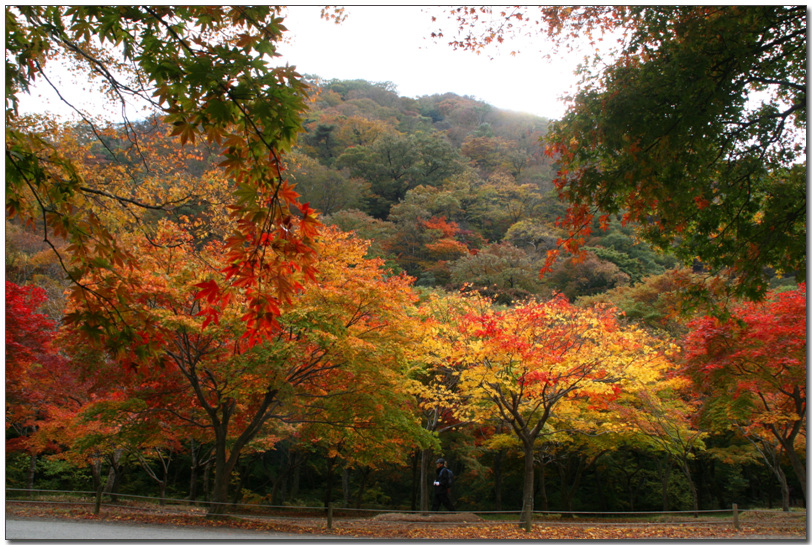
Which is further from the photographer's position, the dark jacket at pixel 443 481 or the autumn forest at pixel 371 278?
the dark jacket at pixel 443 481

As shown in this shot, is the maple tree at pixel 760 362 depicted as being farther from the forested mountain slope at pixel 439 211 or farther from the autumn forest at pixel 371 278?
the forested mountain slope at pixel 439 211

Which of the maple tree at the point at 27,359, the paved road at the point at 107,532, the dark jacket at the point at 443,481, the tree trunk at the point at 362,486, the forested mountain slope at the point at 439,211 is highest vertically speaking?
the forested mountain slope at the point at 439,211

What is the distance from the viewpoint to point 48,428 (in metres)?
6.86

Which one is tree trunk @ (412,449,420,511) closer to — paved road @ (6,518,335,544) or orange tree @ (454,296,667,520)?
orange tree @ (454,296,667,520)

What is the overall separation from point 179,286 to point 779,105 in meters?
5.37

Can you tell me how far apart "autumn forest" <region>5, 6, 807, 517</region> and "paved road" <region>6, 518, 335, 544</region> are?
1.21 meters

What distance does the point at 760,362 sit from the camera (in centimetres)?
572

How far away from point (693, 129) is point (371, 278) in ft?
12.3

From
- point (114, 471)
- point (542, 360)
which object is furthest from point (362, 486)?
point (542, 360)

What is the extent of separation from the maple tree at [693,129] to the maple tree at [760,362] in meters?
1.74

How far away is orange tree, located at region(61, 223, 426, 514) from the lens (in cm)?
518

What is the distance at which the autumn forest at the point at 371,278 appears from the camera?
1.88 metres

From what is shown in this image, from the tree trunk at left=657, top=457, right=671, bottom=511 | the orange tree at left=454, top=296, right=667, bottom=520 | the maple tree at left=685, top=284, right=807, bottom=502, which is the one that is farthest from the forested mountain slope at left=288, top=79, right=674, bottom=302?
the maple tree at left=685, top=284, right=807, bottom=502

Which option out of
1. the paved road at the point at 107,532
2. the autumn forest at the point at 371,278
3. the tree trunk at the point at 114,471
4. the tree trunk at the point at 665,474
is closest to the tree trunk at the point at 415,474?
the autumn forest at the point at 371,278
